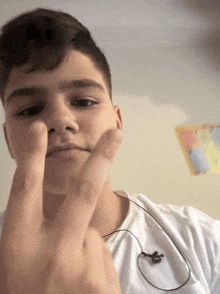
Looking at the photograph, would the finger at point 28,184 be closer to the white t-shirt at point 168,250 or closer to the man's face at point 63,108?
the man's face at point 63,108

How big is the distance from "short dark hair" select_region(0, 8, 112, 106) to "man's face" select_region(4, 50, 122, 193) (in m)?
0.02

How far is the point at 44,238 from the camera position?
0.16 m

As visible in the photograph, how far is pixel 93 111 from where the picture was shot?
386 mm

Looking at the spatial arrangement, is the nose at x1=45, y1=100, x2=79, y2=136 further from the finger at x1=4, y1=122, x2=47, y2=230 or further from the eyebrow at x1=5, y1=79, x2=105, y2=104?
the finger at x1=4, y1=122, x2=47, y2=230

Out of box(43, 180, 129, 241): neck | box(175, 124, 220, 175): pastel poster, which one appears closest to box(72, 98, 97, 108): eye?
box(43, 180, 129, 241): neck

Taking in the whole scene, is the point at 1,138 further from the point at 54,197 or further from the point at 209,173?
the point at 209,173

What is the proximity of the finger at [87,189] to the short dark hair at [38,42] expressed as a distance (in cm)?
25

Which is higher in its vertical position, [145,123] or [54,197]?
[145,123]

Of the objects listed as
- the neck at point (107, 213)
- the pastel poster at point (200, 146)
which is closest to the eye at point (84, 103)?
the neck at point (107, 213)

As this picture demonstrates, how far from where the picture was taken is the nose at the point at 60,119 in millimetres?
318

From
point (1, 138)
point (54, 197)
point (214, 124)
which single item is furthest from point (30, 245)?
point (214, 124)

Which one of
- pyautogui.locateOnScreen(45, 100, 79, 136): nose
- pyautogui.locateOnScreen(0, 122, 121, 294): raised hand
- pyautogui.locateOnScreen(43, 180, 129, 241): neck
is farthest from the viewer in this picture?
pyautogui.locateOnScreen(43, 180, 129, 241): neck

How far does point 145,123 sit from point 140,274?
399mm

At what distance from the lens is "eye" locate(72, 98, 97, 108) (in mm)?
377
